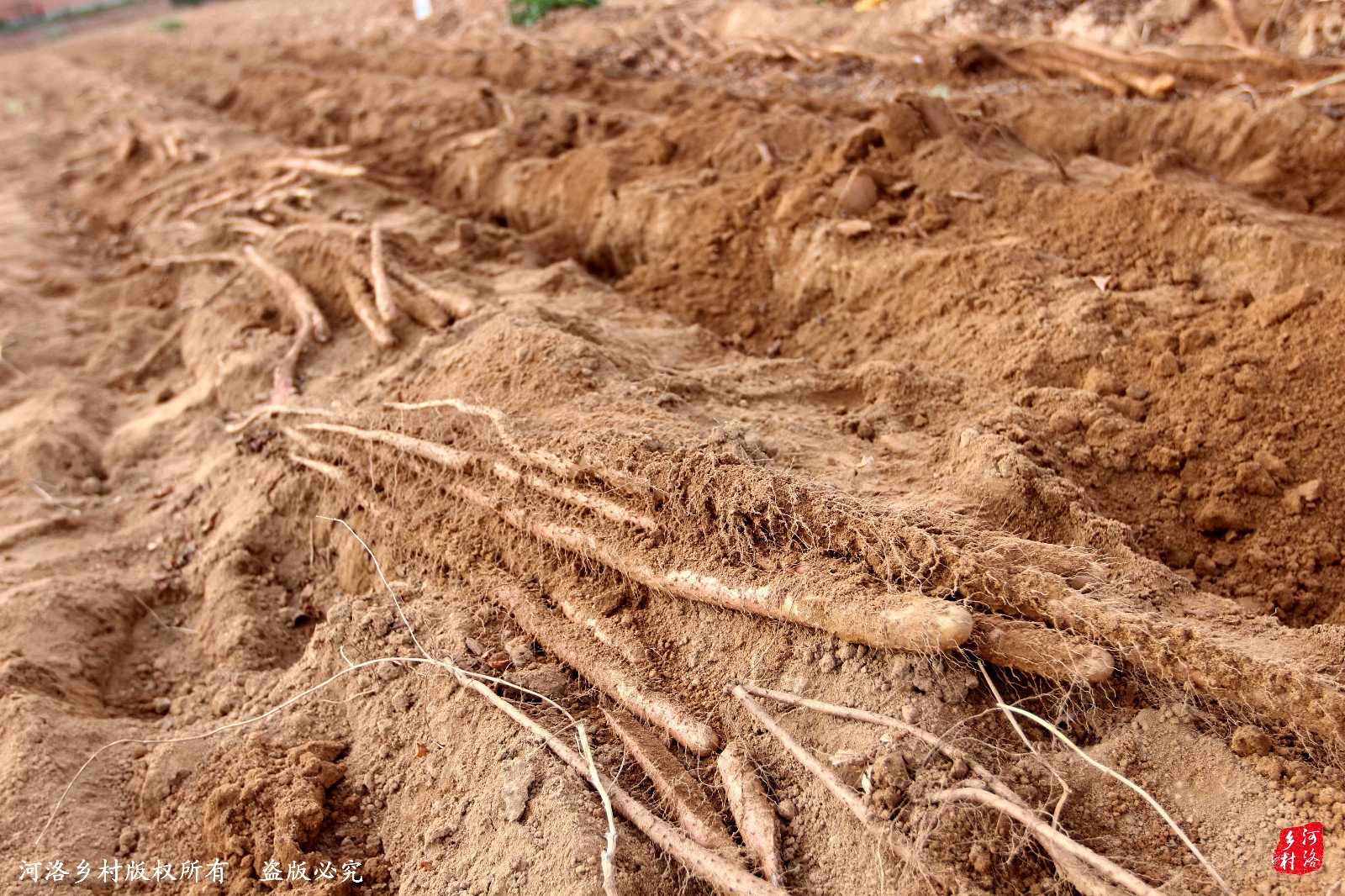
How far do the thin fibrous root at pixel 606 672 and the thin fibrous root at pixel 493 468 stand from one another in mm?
341

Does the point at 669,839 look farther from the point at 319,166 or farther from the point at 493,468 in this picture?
the point at 319,166

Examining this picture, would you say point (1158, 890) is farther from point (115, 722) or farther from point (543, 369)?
point (115, 722)

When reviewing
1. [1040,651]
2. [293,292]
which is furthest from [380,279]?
[1040,651]

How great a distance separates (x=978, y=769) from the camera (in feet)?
5.68

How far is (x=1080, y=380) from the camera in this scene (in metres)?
3.11

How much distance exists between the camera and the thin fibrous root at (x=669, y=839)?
1.73 meters

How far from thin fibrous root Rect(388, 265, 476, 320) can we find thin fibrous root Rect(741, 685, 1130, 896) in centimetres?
248

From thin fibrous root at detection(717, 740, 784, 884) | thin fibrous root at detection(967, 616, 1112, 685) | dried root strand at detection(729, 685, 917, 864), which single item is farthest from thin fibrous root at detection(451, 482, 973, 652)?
thin fibrous root at detection(717, 740, 784, 884)

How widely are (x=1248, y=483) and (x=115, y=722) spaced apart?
12.6 feet

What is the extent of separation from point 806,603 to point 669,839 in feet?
2.08

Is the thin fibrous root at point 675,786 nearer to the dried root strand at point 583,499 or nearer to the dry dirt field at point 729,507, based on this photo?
the dry dirt field at point 729,507

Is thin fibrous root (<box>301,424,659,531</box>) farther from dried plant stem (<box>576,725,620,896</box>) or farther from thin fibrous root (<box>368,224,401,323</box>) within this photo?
thin fibrous root (<box>368,224,401,323</box>)

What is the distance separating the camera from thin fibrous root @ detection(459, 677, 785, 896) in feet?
5.69

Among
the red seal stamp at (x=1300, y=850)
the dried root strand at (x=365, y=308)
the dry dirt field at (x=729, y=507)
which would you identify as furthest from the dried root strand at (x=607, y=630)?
the dried root strand at (x=365, y=308)
